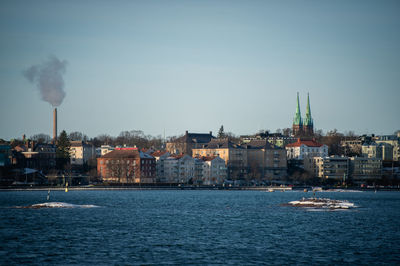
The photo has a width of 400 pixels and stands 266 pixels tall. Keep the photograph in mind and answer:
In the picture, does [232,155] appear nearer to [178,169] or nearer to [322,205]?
[178,169]

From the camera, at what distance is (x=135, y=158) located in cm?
15550

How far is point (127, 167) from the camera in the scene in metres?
155

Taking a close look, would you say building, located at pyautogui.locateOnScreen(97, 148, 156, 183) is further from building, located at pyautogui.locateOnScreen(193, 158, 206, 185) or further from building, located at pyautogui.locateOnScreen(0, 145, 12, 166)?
building, located at pyautogui.locateOnScreen(0, 145, 12, 166)

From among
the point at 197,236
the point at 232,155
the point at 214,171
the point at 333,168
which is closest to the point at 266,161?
the point at 232,155

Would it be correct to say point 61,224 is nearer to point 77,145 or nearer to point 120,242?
point 120,242

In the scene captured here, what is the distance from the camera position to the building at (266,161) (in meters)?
179

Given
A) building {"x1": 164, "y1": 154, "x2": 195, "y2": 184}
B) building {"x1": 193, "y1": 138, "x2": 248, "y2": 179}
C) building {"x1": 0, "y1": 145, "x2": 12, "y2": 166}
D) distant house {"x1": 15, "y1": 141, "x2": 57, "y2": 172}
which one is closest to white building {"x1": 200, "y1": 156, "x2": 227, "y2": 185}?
building {"x1": 164, "y1": 154, "x2": 195, "y2": 184}

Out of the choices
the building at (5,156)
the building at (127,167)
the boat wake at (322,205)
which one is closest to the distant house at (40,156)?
the building at (5,156)

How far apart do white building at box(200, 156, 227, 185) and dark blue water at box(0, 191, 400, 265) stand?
90.5 metres

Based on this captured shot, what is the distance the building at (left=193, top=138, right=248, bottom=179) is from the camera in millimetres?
177400

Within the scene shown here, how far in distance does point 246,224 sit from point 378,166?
127m

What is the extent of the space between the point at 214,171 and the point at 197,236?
117420 millimetres

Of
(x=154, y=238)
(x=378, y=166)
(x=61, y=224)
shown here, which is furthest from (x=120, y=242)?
(x=378, y=166)

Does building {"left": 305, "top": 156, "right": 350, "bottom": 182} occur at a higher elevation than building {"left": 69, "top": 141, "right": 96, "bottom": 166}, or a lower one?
lower
